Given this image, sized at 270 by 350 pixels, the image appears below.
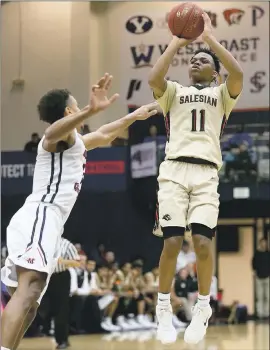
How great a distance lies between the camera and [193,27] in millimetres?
5820

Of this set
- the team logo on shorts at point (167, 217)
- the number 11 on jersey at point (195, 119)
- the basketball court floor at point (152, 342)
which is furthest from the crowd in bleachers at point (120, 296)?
the number 11 on jersey at point (195, 119)

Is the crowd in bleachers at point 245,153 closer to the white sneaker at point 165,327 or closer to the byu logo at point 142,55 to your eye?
the byu logo at point 142,55

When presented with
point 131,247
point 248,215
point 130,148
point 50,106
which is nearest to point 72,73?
point 130,148

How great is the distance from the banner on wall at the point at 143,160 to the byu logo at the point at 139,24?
2851 millimetres

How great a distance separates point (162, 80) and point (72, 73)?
15.1 meters

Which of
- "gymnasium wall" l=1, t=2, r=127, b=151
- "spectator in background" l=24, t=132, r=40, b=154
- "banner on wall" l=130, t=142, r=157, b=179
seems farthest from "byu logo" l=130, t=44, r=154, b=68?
"spectator in background" l=24, t=132, r=40, b=154

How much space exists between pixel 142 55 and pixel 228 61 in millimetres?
13464

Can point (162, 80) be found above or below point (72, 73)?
below

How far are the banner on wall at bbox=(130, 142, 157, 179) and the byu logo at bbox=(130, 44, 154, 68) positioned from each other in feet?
7.11

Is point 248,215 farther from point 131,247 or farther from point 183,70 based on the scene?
point 183,70

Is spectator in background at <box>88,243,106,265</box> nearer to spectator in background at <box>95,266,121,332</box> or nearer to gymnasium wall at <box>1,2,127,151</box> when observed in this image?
spectator in background at <box>95,266,121,332</box>

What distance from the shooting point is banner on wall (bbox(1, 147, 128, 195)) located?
20.1m

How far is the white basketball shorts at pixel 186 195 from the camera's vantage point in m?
5.87

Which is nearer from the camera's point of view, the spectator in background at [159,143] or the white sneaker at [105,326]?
the white sneaker at [105,326]
